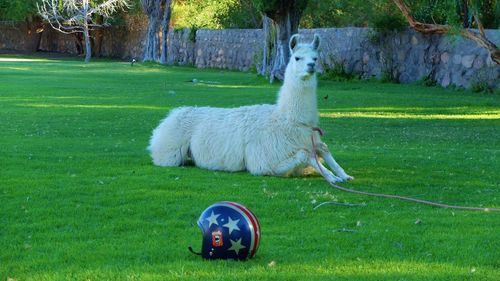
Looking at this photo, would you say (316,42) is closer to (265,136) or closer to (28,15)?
(265,136)

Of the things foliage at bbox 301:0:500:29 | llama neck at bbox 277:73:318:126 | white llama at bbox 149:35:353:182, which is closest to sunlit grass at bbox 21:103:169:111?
foliage at bbox 301:0:500:29

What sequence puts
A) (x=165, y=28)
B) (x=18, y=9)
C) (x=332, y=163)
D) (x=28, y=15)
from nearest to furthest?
(x=332, y=163)
(x=165, y=28)
(x=18, y=9)
(x=28, y=15)

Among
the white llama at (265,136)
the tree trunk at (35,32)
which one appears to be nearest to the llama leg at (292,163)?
the white llama at (265,136)

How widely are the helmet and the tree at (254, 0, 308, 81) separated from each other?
2193 centimetres

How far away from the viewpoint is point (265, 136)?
10297 millimetres

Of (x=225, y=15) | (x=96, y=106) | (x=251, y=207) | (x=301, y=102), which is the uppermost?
(x=225, y=15)

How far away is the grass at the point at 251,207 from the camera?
19.4 ft

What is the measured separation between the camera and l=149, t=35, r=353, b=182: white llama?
33.1 feet

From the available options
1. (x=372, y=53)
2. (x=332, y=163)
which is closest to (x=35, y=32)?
(x=372, y=53)

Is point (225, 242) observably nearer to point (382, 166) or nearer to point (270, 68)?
point (382, 166)

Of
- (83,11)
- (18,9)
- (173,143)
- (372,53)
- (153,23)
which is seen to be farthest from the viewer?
(18,9)

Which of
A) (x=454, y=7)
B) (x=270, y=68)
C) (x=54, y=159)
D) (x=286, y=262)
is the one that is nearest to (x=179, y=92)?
(x=270, y=68)

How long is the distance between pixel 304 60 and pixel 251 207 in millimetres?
2639

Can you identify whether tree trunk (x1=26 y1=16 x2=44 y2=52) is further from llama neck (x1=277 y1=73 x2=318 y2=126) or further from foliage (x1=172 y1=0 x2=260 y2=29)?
llama neck (x1=277 y1=73 x2=318 y2=126)
